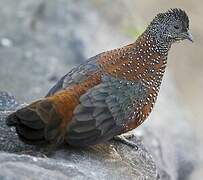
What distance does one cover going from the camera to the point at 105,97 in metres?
5.77

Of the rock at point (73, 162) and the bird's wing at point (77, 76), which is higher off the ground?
the bird's wing at point (77, 76)

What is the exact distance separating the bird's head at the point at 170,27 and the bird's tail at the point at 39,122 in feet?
3.71

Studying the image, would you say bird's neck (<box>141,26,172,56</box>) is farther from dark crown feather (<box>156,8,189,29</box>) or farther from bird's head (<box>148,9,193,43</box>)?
dark crown feather (<box>156,8,189,29</box>)

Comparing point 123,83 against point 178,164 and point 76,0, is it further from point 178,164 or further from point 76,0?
point 76,0

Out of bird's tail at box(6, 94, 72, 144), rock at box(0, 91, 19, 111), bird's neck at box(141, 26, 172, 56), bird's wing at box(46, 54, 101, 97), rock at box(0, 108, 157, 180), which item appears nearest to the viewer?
rock at box(0, 108, 157, 180)

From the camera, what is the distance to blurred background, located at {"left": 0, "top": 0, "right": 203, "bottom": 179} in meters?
8.58

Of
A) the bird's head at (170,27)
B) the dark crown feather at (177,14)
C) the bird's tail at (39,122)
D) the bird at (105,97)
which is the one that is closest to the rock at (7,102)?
the bird at (105,97)

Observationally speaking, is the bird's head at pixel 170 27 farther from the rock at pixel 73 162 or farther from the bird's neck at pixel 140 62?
the rock at pixel 73 162

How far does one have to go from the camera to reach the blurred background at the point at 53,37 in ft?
28.1

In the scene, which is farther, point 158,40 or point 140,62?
point 158,40

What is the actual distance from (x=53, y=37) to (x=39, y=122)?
3.85 metres

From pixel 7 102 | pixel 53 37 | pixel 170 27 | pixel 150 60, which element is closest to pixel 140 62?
pixel 150 60

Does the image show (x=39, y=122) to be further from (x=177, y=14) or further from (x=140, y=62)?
(x=177, y=14)

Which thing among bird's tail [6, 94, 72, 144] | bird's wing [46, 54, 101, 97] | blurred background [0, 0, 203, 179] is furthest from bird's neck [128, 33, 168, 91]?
blurred background [0, 0, 203, 179]
